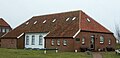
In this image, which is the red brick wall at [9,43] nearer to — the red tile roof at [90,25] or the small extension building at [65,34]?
the small extension building at [65,34]

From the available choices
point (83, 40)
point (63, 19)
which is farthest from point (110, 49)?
point (63, 19)

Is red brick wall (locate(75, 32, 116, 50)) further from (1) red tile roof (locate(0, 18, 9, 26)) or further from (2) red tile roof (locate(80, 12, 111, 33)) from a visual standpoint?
(1) red tile roof (locate(0, 18, 9, 26))

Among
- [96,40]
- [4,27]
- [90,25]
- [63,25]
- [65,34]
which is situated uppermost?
[4,27]

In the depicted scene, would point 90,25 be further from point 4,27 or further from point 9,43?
point 4,27

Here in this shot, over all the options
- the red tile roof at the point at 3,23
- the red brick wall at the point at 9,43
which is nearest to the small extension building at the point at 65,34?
the red brick wall at the point at 9,43

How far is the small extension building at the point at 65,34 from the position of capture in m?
46.1

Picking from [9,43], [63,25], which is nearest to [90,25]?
[63,25]

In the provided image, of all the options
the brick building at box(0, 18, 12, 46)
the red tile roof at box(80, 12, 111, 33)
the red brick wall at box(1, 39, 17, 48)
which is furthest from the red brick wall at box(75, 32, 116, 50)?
the brick building at box(0, 18, 12, 46)

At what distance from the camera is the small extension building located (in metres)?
46.1

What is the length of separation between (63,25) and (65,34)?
4.15m

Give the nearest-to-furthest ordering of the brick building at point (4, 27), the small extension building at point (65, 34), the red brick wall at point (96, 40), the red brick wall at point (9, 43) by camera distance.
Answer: the red brick wall at point (96, 40), the small extension building at point (65, 34), the red brick wall at point (9, 43), the brick building at point (4, 27)

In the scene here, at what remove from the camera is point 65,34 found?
4694 centimetres

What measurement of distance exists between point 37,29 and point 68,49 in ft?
40.8

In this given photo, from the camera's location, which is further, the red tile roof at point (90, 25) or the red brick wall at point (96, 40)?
the red tile roof at point (90, 25)
